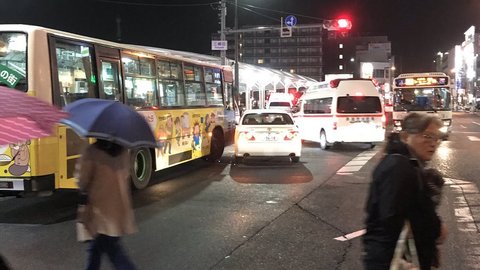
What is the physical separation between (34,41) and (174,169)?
22.6 feet

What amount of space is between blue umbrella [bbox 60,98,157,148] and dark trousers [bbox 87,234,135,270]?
89 cm

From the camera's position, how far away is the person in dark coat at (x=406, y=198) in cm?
284

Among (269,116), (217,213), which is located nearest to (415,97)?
(269,116)

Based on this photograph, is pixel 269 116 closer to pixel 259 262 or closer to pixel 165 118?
pixel 165 118

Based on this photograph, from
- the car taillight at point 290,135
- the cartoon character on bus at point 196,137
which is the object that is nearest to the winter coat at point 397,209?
the cartoon character on bus at point 196,137

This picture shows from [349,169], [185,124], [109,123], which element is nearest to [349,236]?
[109,123]

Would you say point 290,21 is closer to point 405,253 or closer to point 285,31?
point 285,31

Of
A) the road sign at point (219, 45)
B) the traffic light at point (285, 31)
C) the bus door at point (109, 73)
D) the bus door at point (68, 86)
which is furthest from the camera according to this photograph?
the traffic light at point (285, 31)

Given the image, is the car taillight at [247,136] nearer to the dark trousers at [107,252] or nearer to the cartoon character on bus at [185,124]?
the cartoon character on bus at [185,124]

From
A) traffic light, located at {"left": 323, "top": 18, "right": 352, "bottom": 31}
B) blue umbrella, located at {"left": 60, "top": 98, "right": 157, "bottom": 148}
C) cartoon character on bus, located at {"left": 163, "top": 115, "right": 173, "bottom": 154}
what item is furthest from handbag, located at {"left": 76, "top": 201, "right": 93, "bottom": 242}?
traffic light, located at {"left": 323, "top": 18, "right": 352, "bottom": 31}

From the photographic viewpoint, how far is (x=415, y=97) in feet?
81.2

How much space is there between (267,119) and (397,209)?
12.7 meters

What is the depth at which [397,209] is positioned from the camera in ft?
9.24

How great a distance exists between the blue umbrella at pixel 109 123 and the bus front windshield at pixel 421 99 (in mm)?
20936
